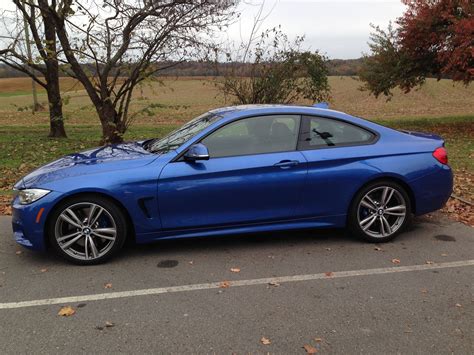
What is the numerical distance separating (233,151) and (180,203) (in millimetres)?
744

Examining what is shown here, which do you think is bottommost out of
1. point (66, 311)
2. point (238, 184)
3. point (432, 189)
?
point (66, 311)

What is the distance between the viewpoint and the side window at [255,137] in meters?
4.60

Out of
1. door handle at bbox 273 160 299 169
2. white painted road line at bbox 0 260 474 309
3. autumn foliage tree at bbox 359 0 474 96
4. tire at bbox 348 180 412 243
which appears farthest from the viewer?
autumn foliage tree at bbox 359 0 474 96

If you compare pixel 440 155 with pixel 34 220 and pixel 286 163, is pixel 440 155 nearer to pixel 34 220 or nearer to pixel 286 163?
pixel 286 163

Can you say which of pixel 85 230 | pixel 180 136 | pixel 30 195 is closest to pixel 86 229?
pixel 85 230

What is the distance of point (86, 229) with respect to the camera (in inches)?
171

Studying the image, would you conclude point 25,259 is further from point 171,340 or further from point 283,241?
point 283,241

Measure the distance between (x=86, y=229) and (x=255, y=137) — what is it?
6.16 ft

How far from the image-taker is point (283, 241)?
5.00 metres

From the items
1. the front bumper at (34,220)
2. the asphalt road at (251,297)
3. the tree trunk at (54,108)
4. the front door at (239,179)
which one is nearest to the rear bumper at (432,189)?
the asphalt road at (251,297)

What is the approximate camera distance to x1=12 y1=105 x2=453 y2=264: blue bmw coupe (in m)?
4.30

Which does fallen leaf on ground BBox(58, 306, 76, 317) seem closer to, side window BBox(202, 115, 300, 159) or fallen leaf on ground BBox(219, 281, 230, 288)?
fallen leaf on ground BBox(219, 281, 230, 288)

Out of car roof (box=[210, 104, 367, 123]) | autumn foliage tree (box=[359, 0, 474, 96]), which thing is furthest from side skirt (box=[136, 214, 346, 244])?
autumn foliage tree (box=[359, 0, 474, 96])

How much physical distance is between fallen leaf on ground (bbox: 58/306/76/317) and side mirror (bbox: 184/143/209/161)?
169 cm
